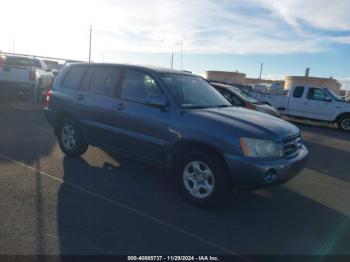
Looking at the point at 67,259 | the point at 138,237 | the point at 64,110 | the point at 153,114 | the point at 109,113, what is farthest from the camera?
the point at 64,110

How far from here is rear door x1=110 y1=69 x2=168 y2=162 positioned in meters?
5.00

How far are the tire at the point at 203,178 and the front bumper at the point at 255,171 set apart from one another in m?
0.15

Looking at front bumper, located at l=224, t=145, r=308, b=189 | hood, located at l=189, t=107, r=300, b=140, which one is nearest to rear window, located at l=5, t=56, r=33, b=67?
hood, located at l=189, t=107, r=300, b=140

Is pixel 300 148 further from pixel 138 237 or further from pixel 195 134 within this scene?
pixel 138 237

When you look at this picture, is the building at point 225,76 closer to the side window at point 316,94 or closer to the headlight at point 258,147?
the side window at point 316,94

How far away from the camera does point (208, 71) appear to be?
166ft

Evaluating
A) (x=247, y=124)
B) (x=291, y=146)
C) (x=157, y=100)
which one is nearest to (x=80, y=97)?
(x=157, y=100)

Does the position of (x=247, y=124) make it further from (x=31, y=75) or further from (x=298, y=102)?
(x=298, y=102)

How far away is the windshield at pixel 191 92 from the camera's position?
5.14 meters

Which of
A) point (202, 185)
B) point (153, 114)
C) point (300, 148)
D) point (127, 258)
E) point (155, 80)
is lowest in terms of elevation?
point (127, 258)

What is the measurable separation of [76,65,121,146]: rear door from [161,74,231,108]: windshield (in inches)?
38.8

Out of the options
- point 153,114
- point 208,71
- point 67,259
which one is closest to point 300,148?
point 153,114

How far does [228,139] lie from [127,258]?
187cm

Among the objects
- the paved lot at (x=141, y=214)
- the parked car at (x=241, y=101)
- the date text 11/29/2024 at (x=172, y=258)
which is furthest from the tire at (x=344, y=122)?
the date text 11/29/2024 at (x=172, y=258)
